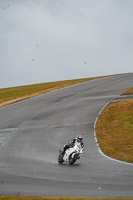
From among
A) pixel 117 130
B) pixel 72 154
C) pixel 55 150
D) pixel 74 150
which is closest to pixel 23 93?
pixel 117 130

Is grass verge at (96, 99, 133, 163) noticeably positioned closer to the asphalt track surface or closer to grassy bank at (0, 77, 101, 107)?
the asphalt track surface

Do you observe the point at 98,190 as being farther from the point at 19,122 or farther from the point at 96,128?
the point at 19,122

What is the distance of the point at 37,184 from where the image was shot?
43.5 feet

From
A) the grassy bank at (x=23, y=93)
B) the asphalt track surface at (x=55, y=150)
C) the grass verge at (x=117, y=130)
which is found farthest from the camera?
the grassy bank at (x=23, y=93)

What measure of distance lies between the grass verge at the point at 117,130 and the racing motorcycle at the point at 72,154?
308cm

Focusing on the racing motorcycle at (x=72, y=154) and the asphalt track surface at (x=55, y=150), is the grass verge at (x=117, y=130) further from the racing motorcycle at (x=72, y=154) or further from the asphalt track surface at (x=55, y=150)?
the racing motorcycle at (x=72, y=154)

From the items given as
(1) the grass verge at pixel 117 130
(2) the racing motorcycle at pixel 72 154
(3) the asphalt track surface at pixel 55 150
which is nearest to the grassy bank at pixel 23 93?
(3) the asphalt track surface at pixel 55 150

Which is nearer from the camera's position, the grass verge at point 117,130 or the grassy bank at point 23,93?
the grass verge at point 117,130

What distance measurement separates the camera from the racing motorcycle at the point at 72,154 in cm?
1758

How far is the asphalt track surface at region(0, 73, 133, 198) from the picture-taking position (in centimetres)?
1275

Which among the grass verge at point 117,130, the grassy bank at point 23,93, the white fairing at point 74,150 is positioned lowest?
the grass verge at point 117,130

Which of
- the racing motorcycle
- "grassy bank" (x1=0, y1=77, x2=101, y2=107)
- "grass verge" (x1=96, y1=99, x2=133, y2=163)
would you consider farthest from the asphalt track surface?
"grassy bank" (x1=0, y1=77, x2=101, y2=107)

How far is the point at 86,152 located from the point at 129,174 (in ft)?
22.5

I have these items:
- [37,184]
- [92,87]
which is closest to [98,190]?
[37,184]
